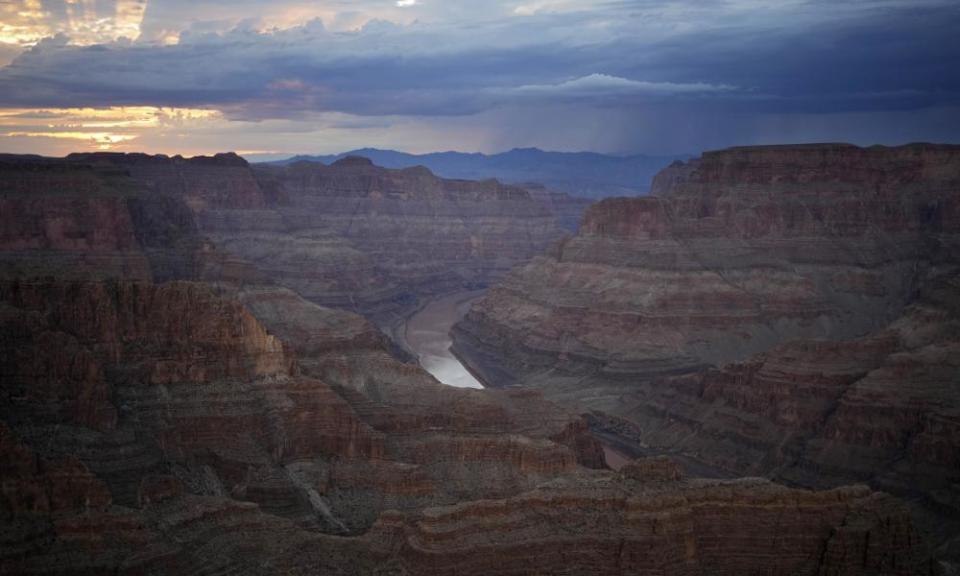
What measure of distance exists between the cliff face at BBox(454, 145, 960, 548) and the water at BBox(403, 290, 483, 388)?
214cm

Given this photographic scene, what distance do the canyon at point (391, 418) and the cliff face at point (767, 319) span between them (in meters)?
0.32

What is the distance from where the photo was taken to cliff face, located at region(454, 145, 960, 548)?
65.6 meters

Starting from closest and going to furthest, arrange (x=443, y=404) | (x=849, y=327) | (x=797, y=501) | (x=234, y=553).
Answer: (x=234, y=553)
(x=797, y=501)
(x=443, y=404)
(x=849, y=327)

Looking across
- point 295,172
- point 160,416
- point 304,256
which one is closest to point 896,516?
point 160,416

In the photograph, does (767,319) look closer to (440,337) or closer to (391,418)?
(440,337)

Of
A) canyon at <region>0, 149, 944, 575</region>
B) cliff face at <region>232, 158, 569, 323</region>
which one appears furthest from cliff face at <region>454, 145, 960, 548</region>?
cliff face at <region>232, 158, 569, 323</region>

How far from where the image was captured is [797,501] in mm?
42125

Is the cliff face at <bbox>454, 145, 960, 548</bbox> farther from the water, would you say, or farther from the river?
the water

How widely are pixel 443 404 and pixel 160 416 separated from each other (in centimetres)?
1474

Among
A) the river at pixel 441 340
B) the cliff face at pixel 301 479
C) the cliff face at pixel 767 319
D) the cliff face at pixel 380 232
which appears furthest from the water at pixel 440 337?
the cliff face at pixel 301 479

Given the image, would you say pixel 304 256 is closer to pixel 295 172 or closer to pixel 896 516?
pixel 295 172

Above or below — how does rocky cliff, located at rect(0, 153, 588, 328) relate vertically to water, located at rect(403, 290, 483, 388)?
above

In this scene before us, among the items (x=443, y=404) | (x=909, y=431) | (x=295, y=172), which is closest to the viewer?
(x=443, y=404)

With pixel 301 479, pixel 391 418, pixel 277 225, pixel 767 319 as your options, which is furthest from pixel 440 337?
pixel 301 479
